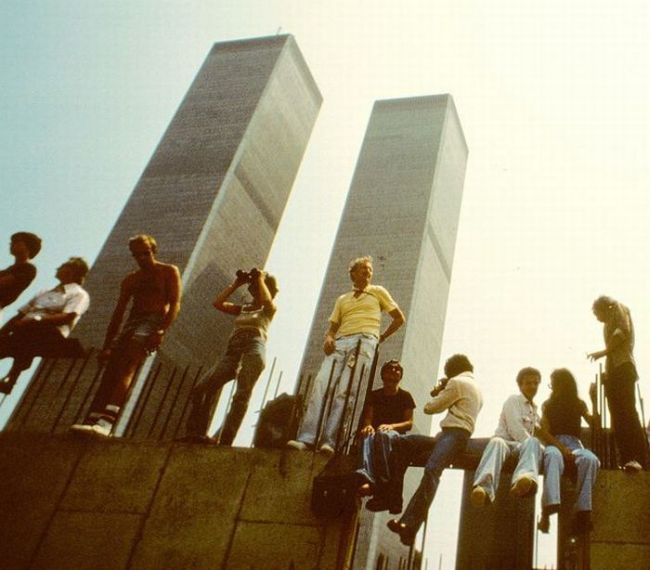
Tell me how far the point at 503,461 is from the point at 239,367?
2.27m

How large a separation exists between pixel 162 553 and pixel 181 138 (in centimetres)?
4211

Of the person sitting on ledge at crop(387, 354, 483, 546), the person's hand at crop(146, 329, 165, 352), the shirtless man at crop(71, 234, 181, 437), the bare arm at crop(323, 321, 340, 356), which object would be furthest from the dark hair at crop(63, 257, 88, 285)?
the person sitting on ledge at crop(387, 354, 483, 546)

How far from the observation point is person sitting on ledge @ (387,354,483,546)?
13.6 feet

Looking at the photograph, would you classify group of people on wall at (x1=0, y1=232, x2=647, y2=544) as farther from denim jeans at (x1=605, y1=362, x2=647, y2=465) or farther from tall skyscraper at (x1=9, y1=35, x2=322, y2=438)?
tall skyscraper at (x1=9, y1=35, x2=322, y2=438)

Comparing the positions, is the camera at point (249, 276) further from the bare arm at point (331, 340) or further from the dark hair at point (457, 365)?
the dark hair at point (457, 365)

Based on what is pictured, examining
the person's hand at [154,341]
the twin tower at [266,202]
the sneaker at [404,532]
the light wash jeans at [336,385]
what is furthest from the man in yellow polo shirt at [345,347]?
the twin tower at [266,202]

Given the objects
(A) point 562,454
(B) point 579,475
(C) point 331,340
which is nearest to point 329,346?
(C) point 331,340

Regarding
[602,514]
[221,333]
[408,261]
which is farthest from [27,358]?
[408,261]

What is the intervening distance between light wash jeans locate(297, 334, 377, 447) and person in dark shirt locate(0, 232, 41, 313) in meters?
2.94

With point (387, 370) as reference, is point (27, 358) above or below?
below

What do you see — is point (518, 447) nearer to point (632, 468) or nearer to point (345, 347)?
point (632, 468)

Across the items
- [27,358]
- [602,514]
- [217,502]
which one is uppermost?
[27,358]

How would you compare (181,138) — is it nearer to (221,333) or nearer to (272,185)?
(272,185)

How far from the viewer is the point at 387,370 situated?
529cm
